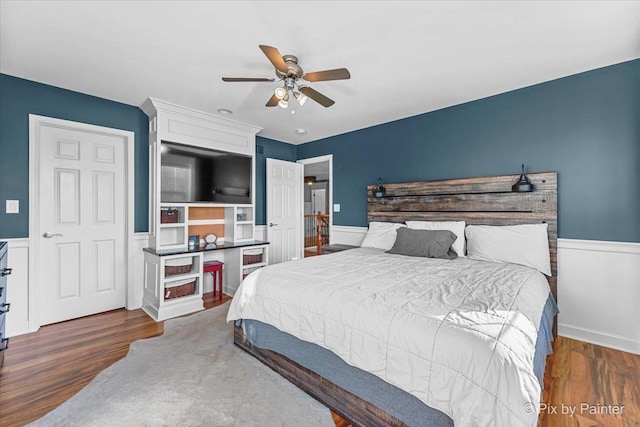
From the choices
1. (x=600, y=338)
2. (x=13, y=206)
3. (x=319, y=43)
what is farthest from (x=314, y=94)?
(x=600, y=338)

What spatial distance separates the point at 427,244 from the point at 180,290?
9.45 feet

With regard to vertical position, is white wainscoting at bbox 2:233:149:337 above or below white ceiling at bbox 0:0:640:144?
below

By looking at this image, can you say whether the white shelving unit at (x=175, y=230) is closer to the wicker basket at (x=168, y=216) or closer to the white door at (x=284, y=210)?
the wicker basket at (x=168, y=216)

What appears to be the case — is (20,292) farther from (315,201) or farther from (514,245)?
(315,201)

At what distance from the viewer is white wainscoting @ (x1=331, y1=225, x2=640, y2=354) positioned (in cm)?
251

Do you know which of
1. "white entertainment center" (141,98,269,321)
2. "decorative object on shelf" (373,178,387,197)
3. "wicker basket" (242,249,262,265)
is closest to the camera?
"white entertainment center" (141,98,269,321)

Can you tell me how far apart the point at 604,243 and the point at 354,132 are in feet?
10.7

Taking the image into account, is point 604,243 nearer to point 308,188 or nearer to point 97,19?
point 97,19

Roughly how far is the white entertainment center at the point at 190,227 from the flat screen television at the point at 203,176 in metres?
0.05

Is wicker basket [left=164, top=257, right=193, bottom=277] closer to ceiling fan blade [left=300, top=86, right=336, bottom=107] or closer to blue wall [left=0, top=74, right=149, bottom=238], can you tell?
blue wall [left=0, top=74, right=149, bottom=238]

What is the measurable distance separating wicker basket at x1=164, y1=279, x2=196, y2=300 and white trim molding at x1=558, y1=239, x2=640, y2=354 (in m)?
3.99

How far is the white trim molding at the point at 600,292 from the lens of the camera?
251 centimetres

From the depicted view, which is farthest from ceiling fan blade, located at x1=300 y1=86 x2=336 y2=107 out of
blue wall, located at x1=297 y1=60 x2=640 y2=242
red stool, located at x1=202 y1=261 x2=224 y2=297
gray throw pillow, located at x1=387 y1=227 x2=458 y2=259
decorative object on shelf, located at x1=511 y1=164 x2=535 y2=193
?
red stool, located at x1=202 y1=261 x2=224 y2=297

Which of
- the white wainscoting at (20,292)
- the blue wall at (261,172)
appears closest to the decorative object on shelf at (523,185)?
the blue wall at (261,172)
